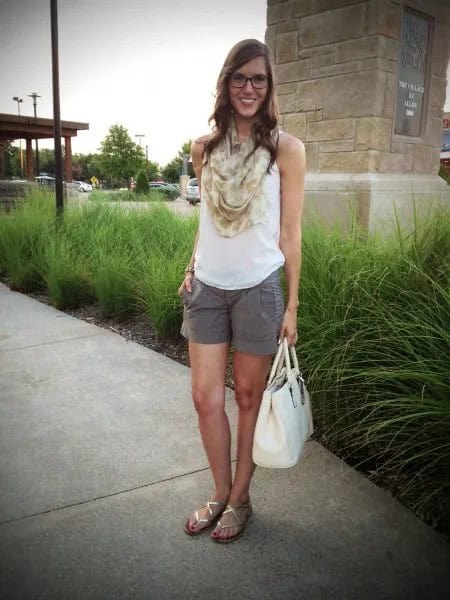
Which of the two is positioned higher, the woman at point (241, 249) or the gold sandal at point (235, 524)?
the woman at point (241, 249)

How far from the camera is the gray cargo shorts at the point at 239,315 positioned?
6.10ft

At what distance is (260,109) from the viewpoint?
1.91 metres

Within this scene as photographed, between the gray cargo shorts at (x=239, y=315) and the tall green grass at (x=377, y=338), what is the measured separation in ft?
2.04

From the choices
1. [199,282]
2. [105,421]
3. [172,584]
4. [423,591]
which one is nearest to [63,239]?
[105,421]

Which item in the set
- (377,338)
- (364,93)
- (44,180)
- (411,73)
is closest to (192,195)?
(44,180)

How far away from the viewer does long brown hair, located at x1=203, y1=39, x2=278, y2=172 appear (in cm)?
184

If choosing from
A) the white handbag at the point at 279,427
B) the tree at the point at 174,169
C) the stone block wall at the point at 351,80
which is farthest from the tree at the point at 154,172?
the white handbag at the point at 279,427

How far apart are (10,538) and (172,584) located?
0.69 metres

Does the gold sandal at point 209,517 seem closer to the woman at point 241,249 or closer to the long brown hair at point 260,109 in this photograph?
the woman at point 241,249

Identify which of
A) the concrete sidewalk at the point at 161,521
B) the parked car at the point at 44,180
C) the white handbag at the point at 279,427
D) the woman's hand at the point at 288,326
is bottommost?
the concrete sidewalk at the point at 161,521

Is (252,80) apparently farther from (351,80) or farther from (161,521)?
(351,80)

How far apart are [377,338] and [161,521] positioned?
1.42 m

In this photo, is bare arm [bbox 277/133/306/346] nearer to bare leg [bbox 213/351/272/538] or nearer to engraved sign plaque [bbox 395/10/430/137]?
bare leg [bbox 213/351/272/538]

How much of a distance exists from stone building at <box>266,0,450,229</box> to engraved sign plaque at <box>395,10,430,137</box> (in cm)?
1
